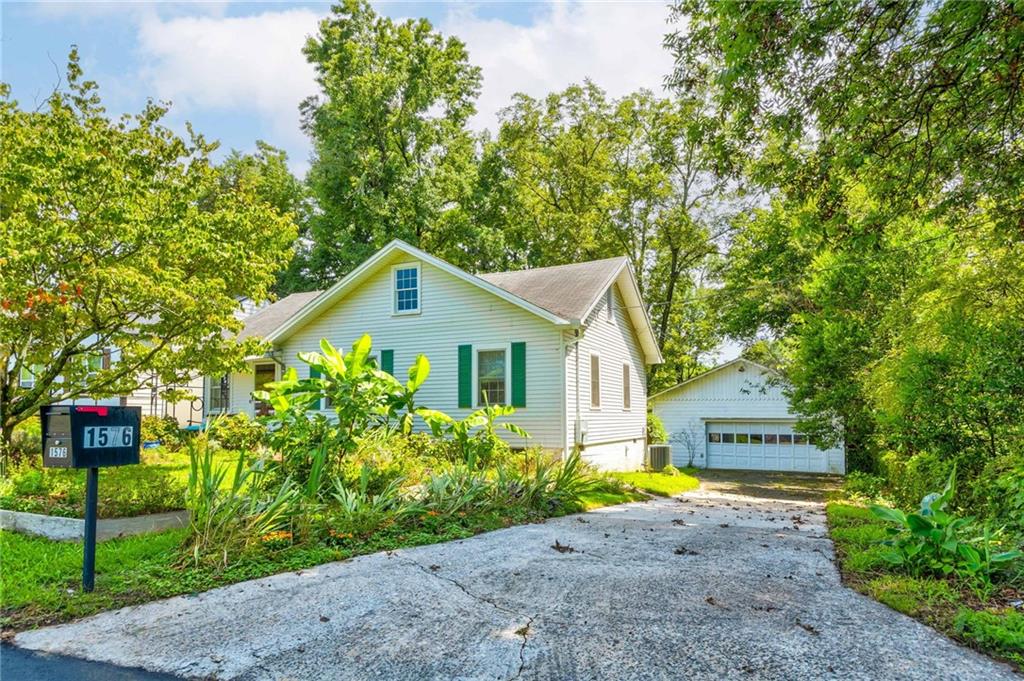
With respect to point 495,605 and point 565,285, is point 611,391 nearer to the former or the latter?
point 565,285

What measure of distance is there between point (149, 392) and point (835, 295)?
876 inches

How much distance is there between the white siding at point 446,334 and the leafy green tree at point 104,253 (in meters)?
5.42

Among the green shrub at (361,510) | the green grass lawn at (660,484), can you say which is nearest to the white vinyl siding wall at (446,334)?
the green grass lawn at (660,484)

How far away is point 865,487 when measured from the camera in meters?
13.8

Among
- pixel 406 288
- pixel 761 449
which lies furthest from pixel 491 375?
pixel 761 449

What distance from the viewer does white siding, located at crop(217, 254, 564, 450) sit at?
14.3m

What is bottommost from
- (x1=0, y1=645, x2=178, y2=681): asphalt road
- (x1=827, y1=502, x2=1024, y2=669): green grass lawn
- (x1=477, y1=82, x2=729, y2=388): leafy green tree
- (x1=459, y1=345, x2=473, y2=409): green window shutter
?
(x1=0, y1=645, x2=178, y2=681): asphalt road

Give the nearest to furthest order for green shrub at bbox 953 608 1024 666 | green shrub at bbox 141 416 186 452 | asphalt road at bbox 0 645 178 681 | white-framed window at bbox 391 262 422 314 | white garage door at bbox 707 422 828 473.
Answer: asphalt road at bbox 0 645 178 681
green shrub at bbox 953 608 1024 666
green shrub at bbox 141 416 186 452
white-framed window at bbox 391 262 422 314
white garage door at bbox 707 422 828 473

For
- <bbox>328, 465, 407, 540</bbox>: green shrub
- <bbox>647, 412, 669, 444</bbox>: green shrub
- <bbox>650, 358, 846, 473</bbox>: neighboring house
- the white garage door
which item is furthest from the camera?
<bbox>650, 358, 846, 473</bbox>: neighboring house

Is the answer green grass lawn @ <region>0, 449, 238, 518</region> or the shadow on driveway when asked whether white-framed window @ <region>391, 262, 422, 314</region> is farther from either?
the shadow on driveway

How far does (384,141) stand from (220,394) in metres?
12.8

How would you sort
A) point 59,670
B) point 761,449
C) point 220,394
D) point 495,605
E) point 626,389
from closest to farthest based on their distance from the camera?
point 59,670, point 495,605, point 626,389, point 220,394, point 761,449

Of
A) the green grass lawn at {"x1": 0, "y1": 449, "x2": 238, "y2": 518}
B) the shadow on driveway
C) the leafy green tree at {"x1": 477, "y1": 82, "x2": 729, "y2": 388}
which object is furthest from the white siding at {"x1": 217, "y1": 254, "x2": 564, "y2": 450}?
the leafy green tree at {"x1": 477, "y1": 82, "x2": 729, "y2": 388}

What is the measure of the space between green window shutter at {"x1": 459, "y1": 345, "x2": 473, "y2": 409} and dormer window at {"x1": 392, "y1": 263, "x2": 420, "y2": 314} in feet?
6.16
